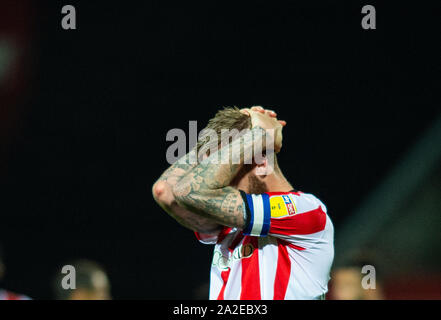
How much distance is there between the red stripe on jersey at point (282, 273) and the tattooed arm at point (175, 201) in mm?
352

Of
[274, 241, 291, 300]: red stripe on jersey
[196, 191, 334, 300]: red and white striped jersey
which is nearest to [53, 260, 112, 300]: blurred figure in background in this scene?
[196, 191, 334, 300]: red and white striped jersey

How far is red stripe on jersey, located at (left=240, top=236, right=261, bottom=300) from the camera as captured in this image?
2.07 meters

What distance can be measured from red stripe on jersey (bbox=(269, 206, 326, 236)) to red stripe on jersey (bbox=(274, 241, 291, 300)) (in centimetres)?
12

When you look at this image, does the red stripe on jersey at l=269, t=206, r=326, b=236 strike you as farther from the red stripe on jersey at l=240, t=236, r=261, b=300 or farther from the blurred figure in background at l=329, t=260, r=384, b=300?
the blurred figure in background at l=329, t=260, r=384, b=300

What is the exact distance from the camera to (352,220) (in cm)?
621

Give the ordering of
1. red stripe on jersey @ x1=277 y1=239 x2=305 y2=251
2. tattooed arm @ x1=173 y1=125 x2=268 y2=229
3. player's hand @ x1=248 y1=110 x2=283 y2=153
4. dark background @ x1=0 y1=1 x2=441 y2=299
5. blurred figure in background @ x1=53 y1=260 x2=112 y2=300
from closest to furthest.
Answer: tattooed arm @ x1=173 y1=125 x2=268 y2=229 < red stripe on jersey @ x1=277 y1=239 x2=305 y2=251 < player's hand @ x1=248 y1=110 x2=283 y2=153 < blurred figure in background @ x1=53 y1=260 x2=112 y2=300 < dark background @ x1=0 y1=1 x2=441 y2=299

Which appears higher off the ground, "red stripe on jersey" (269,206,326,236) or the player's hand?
the player's hand

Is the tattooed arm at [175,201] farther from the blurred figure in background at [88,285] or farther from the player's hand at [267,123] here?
the blurred figure in background at [88,285]

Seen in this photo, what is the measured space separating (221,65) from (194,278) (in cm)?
275

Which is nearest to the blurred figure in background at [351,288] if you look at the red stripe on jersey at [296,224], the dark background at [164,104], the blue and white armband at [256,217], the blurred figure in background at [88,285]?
the dark background at [164,104]

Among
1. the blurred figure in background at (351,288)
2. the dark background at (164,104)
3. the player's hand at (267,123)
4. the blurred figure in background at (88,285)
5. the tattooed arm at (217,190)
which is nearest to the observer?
the tattooed arm at (217,190)

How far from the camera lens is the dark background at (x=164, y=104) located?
6.09 m

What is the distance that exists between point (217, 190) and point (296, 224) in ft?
1.12

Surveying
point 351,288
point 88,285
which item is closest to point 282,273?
point 351,288
